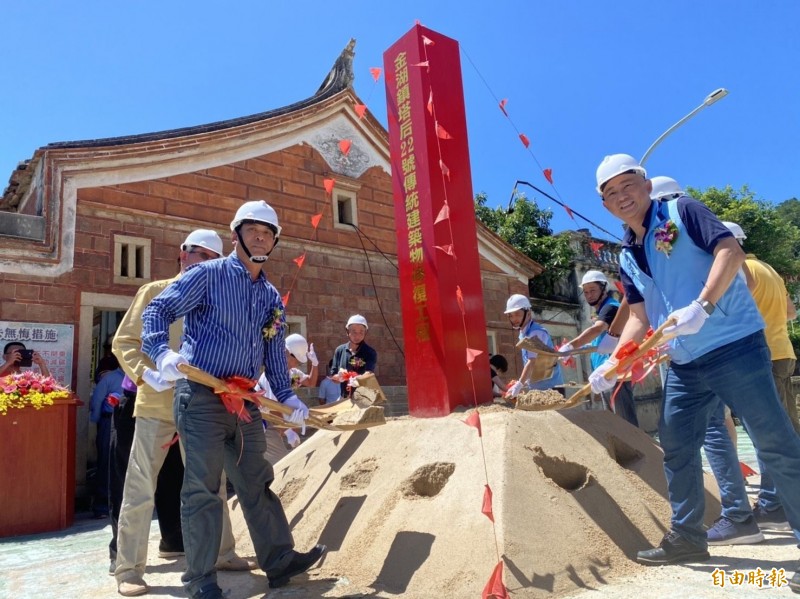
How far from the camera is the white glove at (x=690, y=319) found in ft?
8.52

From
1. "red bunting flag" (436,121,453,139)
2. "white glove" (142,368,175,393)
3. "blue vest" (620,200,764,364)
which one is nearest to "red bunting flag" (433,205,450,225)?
"red bunting flag" (436,121,453,139)

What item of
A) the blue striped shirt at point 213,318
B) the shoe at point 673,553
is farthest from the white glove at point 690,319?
the blue striped shirt at point 213,318

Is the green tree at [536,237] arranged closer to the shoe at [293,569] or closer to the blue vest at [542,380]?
the blue vest at [542,380]

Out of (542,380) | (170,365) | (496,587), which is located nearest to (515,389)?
(542,380)

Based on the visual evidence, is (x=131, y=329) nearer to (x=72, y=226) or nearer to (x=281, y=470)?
(x=281, y=470)

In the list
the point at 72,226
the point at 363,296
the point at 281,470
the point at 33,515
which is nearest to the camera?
the point at 281,470

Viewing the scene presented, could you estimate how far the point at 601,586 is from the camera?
2697 mm

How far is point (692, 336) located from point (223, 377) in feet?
7.09

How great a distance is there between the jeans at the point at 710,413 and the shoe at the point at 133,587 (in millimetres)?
2637

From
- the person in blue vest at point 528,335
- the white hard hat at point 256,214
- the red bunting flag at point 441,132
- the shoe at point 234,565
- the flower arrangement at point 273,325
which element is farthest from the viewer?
the person in blue vest at point 528,335

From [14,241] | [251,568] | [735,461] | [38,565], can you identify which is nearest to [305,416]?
[251,568]

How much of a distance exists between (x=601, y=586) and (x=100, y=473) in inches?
220

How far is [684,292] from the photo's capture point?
9.35 feet

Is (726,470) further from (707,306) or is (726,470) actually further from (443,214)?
(443,214)
